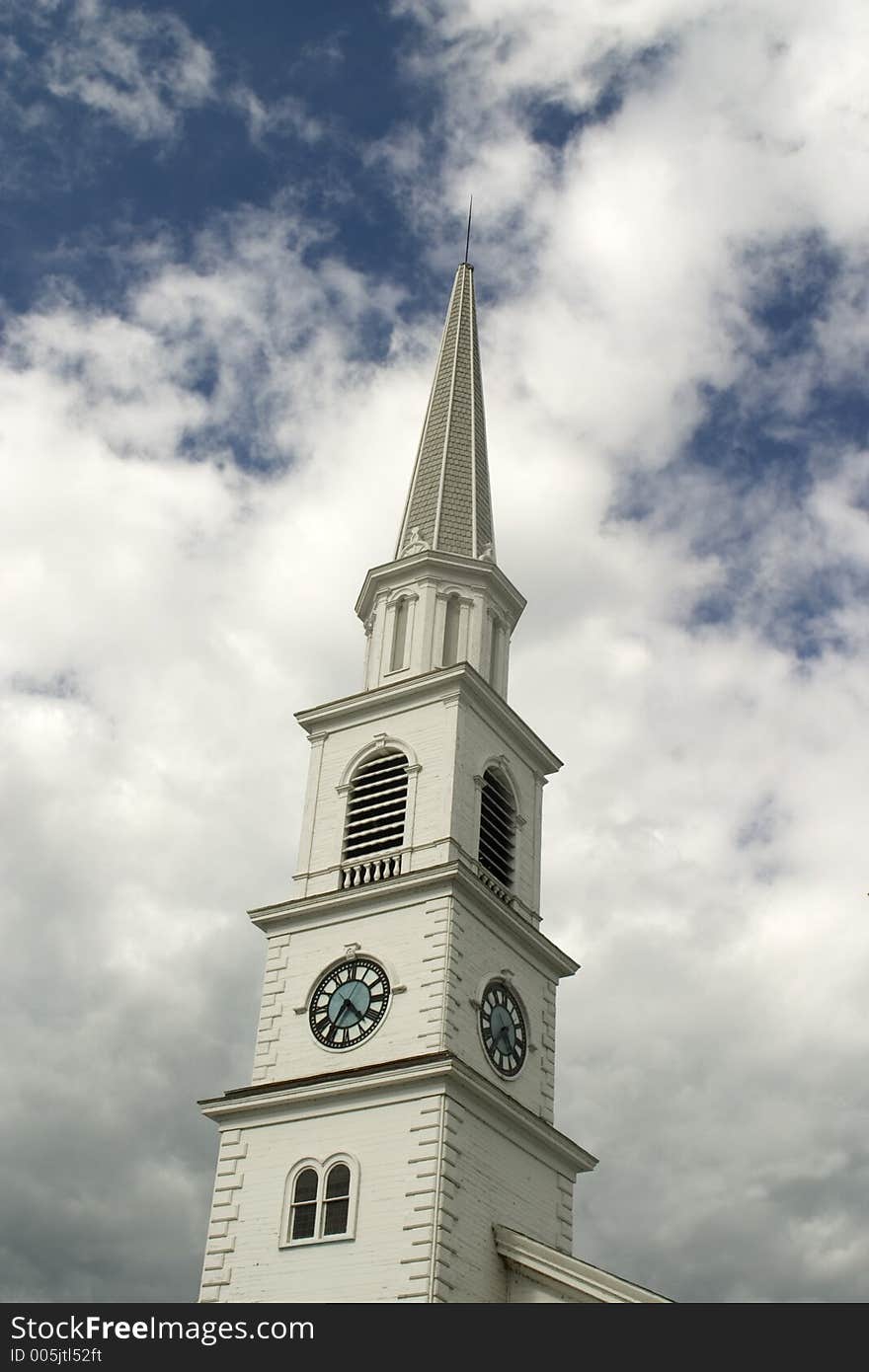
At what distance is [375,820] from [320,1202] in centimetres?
1188

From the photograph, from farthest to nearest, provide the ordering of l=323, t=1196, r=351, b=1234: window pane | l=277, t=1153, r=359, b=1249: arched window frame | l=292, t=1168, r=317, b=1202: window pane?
l=292, t=1168, r=317, b=1202: window pane, l=323, t=1196, r=351, b=1234: window pane, l=277, t=1153, r=359, b=1249: arched window frame

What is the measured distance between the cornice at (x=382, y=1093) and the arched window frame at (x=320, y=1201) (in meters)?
1.45

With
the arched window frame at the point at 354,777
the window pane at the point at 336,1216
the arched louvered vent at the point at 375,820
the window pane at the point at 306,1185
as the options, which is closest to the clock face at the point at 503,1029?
the arched louvered vent at the point at 375,820

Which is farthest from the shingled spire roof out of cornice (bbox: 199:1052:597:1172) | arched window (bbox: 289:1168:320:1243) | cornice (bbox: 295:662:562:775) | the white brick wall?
arched window (bbox: 289:1168:320:1243)

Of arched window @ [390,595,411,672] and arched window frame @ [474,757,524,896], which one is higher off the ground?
arched window @ [390,595,411,672]

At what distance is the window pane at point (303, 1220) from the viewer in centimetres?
3709

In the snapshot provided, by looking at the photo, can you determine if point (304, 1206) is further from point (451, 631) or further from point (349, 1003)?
point (451, 631)

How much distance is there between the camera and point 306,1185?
124 ft

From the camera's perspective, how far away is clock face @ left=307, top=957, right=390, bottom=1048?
40344 mm

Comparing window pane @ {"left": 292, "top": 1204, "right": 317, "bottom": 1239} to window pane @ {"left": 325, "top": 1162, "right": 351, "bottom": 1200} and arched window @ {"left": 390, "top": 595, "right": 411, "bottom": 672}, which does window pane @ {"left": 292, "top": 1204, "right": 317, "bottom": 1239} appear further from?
arched window @ {"left": 390, "top": 595, "right": 411, "bottom": 672}

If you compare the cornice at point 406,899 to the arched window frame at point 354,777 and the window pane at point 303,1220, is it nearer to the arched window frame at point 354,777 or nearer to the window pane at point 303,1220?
the arched window frame at point 354,777

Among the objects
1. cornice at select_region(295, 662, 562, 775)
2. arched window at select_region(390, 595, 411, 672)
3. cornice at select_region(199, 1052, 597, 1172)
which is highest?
arched window at select_region(390, 595, 411, 672)

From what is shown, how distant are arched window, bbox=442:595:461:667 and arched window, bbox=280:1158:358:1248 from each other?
57.6 ft
